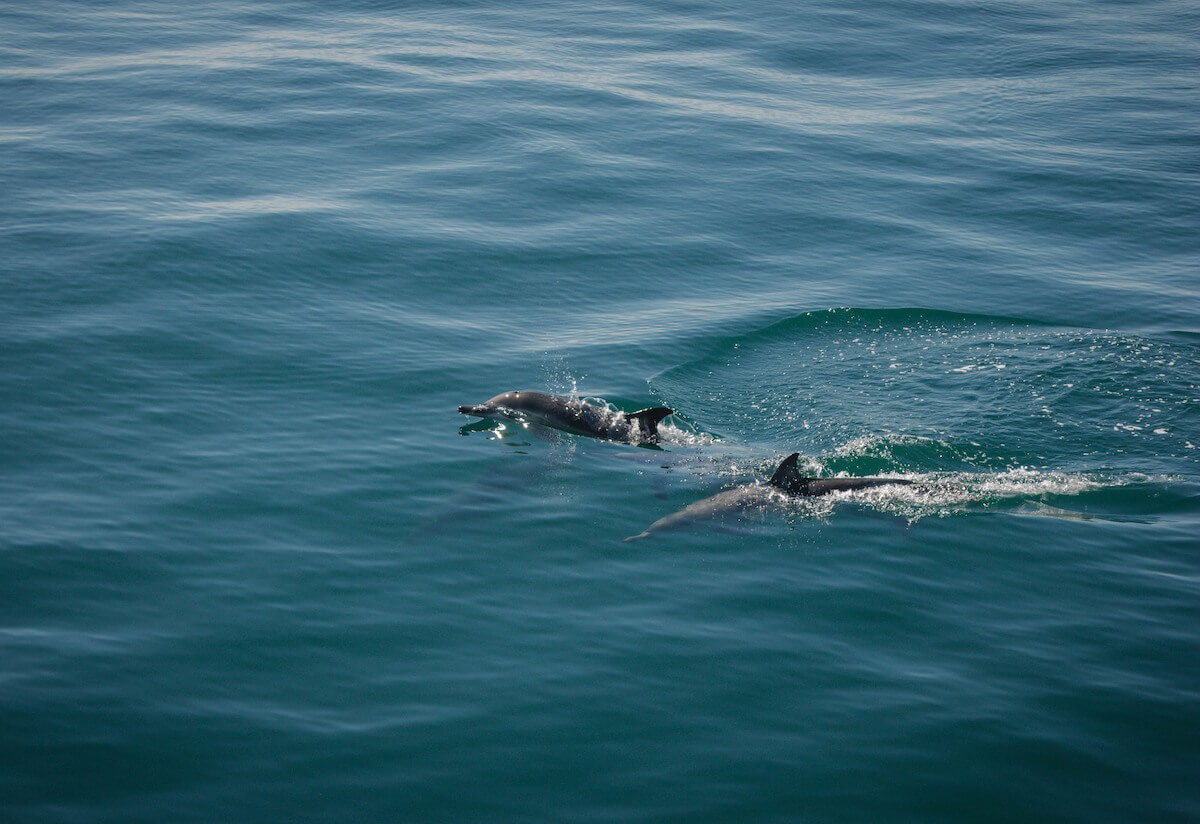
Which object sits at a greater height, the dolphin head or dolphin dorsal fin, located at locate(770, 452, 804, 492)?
the dolphin head

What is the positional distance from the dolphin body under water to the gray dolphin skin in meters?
2.65

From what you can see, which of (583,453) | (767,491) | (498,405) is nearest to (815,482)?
(767,491)

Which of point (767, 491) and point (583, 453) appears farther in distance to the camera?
point (583, 453)

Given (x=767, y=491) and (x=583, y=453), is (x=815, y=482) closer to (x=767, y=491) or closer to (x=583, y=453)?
(x=767, y=491)

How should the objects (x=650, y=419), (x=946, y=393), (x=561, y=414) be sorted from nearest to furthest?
1. (x=650, y=419)
2. (x=561, y=414)
3. (x=946, y=393)

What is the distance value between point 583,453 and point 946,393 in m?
7.17

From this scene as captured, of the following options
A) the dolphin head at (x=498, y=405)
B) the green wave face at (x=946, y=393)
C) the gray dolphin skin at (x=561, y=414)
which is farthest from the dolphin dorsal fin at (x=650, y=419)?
the dolphin head at (x=498, y=405)

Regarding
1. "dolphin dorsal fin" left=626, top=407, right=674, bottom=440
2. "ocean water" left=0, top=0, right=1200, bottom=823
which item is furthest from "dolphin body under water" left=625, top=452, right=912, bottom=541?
"dolphin dorsal fin" left=626, top=407, right=674, bottom=440

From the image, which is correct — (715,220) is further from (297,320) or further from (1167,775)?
(1167,775)

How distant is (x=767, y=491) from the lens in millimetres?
17328

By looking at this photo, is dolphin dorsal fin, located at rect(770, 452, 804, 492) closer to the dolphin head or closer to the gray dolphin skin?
the gray dolphin skin

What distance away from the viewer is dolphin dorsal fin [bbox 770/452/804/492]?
56.1 ft

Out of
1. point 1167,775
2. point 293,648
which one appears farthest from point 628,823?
point 1167,775

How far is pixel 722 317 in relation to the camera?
81.1 feet
